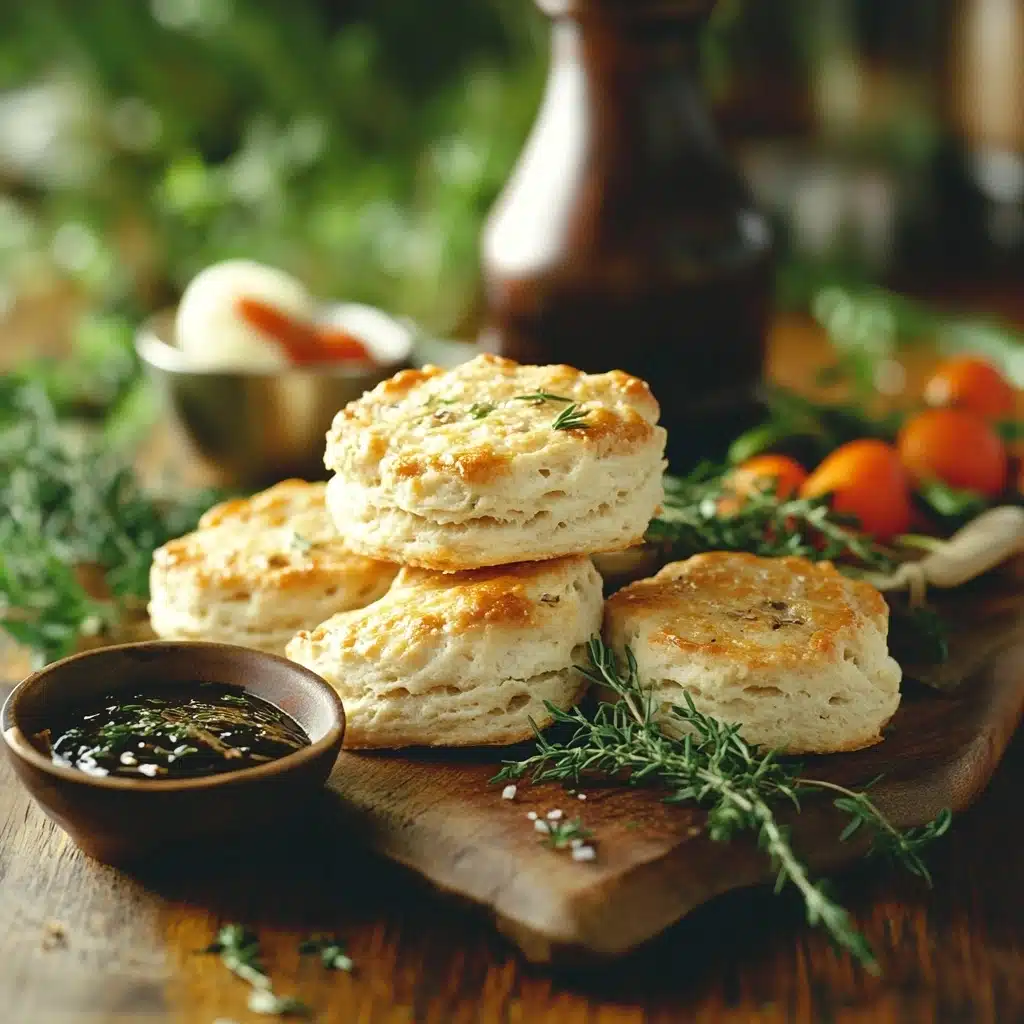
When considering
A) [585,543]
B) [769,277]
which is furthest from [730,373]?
[585,543]

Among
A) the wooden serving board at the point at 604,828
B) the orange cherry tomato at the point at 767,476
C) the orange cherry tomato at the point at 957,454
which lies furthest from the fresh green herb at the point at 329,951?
the orange cherry tomato at the point at 957,454

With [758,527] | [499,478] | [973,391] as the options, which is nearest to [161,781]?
[499,478]

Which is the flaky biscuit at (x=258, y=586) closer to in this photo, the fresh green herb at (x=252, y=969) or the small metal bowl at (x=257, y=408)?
the fresh green herb at (x=252, y=969)

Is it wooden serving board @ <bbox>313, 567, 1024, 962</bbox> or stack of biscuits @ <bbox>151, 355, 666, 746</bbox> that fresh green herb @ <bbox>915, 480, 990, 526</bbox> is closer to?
wooden serving board @ <bbox>313, 567, 1024, 962</bbox>

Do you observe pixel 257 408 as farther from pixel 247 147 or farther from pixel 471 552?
pixel 247 147

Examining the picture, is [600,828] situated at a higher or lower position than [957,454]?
higher

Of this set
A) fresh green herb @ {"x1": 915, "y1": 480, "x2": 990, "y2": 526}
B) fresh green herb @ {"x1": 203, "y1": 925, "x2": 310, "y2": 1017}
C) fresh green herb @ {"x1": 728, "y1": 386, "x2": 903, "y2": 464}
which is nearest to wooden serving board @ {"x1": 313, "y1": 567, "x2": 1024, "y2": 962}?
fresh green herb @ {"x1": 203, "y1": 925, "x2": 310, "y2": 1017}
